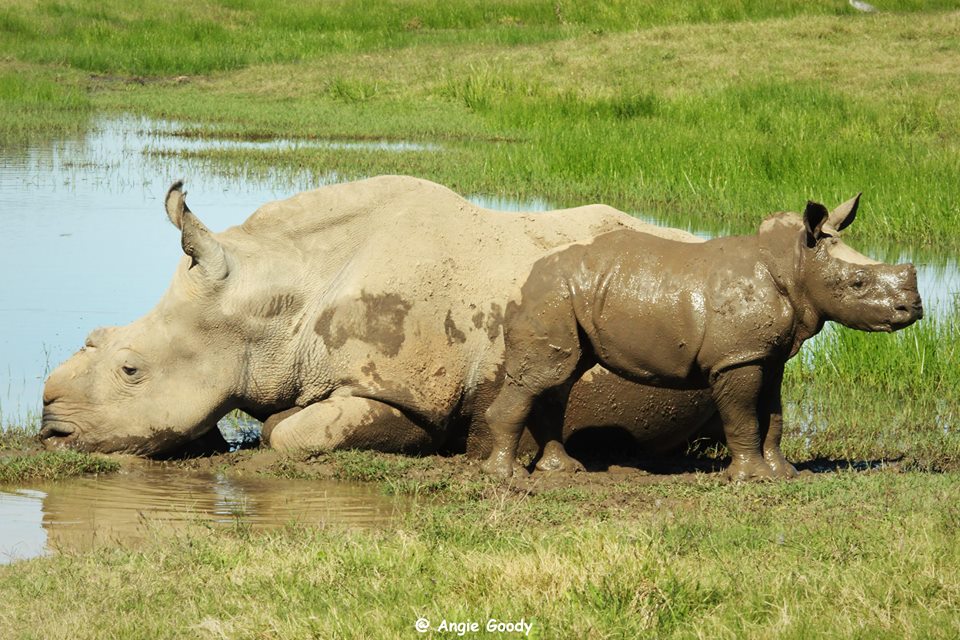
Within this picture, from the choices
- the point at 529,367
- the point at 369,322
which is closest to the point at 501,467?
the point at 529,367

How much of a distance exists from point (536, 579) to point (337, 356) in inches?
123

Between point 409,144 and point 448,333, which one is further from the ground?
point 448,333

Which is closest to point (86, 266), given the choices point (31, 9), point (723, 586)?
point (723, 586)

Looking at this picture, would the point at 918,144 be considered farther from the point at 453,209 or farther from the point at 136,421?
the point at 136,421

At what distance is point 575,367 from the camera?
7.50 m

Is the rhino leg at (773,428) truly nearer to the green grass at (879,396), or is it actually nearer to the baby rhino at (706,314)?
the baby rhino at (706,314)

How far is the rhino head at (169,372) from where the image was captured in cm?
787

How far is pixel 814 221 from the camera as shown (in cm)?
710

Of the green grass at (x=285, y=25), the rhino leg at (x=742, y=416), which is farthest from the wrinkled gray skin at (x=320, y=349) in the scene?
the green grass at (x=285, y=25)

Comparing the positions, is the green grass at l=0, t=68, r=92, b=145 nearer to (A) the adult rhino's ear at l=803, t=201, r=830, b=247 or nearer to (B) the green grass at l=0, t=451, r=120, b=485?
(B) the green grass at l=0, t=451, r=120, b=485

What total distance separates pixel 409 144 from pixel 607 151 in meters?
4.27

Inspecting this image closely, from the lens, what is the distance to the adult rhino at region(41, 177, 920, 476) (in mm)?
7852

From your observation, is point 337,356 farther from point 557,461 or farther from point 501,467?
point 557,461

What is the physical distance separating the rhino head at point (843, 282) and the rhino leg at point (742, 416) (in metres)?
0.44
